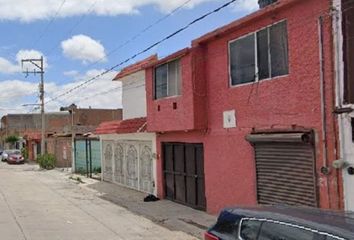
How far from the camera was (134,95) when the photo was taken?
89.9 ft

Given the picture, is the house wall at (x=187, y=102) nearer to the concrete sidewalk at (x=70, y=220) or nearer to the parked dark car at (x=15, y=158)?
the concrete sidewalk at (x=70, y=220)

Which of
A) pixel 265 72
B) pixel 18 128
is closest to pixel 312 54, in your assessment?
pixel 265 72

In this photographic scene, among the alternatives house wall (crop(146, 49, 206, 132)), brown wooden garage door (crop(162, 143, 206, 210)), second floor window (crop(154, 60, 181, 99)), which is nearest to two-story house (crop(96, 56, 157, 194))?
brown wooden garage door (crop(162, 143, 206, 210))

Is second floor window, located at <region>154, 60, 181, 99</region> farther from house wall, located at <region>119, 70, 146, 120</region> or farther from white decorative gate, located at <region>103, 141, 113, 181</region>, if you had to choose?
white decorative gate, located at <region>103, 141, 113, 181</region>

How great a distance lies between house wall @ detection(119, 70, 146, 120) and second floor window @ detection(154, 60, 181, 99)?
21.4ft

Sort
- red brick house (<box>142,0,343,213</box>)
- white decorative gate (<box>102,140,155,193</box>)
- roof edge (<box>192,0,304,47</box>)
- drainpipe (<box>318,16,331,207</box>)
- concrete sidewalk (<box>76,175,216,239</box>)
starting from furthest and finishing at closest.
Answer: white decorative gate (<box>102,140,155,193</box>) < concrete sidewalk (<box>76,175,216,239</box>) < roof edge (<box>192,0,304,47</box>) < red brick house (<box>142,0,343,213</box>) < drainpipe (<box>318,16,331,207</box>)

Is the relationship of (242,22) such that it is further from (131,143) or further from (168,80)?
(131,143)

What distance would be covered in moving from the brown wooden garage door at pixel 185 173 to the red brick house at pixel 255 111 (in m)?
0.04

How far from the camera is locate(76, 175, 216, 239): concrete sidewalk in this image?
48.3ft

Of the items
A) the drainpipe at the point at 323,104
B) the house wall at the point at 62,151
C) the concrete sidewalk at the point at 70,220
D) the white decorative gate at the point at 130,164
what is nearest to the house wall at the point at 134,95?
the white decorative gate at the point at 130,164

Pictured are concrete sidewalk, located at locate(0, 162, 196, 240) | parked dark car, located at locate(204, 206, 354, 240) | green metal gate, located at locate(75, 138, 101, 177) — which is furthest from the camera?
green metal gate, located at locate(75, 138, 101, 177)

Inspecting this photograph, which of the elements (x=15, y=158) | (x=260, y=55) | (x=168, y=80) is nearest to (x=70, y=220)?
(x=168, y=80)

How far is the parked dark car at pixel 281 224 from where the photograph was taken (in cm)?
468

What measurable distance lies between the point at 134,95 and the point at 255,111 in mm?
14238
